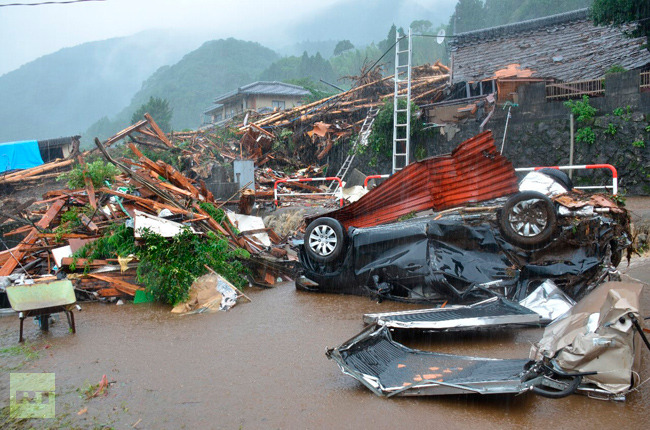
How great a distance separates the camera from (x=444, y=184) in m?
8.46

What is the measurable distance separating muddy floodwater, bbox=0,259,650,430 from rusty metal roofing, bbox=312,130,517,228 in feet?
5.58

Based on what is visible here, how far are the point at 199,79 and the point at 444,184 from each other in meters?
88.1

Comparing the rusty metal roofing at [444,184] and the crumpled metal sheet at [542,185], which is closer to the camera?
the crumpled metal sheet at [542,185]

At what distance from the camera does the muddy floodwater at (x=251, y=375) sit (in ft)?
13.8

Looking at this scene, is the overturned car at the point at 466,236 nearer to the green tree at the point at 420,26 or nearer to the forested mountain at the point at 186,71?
the forested mountain at the point at 186,71

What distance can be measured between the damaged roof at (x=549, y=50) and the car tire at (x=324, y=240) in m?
11.6

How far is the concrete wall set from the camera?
13.3m

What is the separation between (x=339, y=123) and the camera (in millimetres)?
22078

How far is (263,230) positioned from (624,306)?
8.84 m

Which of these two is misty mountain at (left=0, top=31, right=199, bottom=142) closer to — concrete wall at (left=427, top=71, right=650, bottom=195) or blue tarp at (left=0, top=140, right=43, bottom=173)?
blue tarp at (left=0, top=140, right=43, bottom=173)

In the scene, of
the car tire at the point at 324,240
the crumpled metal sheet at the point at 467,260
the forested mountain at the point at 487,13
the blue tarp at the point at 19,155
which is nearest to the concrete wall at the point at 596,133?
the crumpled metal sheet at the point at 467,260

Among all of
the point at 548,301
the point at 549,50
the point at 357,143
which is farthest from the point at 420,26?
the point at 548,301

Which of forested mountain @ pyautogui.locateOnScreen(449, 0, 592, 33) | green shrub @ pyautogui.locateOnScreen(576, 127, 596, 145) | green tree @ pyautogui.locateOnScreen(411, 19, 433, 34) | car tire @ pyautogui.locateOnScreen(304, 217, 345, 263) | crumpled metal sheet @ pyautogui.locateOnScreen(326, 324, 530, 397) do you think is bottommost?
crumpled metal sheet @ pyautogui.locateOnScreen(326, 324, 530, 397)

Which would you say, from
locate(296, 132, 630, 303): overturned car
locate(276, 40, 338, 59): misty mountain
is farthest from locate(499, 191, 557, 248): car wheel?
locate(276, 40, 338, 59): misty mountain
